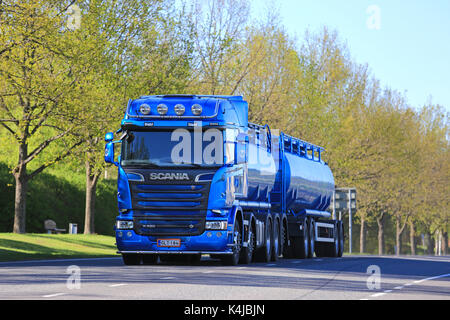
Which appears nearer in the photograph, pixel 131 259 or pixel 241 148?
pixel 241 148

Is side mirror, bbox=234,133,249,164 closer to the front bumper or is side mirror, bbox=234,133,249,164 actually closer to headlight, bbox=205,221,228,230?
headlight, bbox=205,221,228,230

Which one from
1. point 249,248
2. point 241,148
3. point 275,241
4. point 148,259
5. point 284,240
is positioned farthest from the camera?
point 284,240

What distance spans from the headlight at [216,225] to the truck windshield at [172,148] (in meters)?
1.38

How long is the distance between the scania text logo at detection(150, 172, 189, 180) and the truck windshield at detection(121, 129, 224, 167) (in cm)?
19

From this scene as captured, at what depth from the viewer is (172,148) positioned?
22219 millimetres

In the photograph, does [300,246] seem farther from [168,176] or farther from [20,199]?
[20,199]

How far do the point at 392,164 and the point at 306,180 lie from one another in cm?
3009

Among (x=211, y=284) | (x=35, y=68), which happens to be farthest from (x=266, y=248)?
(x=35, y=68)

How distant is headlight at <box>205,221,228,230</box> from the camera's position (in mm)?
22375

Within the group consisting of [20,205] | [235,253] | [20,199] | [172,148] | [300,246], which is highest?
[172,148]

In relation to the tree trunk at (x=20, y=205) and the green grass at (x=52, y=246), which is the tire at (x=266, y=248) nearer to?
the green grass at (x=52, y=246)

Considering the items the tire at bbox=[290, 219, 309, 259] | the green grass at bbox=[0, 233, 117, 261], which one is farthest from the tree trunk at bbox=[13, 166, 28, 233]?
the tire at bbox=[290, 219, 309, 259]

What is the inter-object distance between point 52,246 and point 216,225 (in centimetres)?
1476
